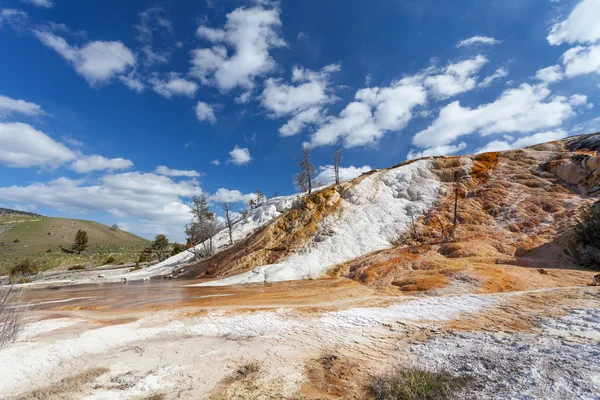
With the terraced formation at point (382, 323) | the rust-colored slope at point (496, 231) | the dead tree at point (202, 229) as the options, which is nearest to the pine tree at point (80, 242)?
the dead tree at point (202, 229)

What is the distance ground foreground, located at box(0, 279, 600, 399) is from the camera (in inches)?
186

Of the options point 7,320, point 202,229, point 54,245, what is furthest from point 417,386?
point 54,245

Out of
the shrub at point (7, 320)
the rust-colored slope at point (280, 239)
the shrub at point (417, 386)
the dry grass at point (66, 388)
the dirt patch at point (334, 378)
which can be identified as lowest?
the dirt patch at point (334, 378)

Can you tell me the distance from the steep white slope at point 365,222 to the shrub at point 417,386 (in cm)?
1495

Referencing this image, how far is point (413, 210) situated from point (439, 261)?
1062cm

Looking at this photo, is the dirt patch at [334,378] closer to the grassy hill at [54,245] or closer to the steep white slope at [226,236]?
the steep white slope at [226,236]

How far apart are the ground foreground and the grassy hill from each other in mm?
42811

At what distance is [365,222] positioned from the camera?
82.3 ft

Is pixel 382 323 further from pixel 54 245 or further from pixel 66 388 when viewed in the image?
pixel 54 245

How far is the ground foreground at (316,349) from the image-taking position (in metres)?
4.72

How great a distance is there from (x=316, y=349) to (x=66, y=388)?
15.4 feet

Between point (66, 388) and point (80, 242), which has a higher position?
point (80, 242)

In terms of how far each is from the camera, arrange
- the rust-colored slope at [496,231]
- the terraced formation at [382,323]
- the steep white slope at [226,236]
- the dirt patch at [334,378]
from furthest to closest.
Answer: the steep white slope at [226,236], the rust-colored slope at [496,231], the terraced formation at [382,323], the dirt patch at [334,378]

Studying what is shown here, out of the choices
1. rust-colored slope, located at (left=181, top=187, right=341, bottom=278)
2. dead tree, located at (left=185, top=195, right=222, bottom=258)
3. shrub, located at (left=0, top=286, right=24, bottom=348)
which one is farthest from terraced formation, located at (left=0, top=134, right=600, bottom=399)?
dead tree, located at (left=185, top=195, right=222, bottom=258)
